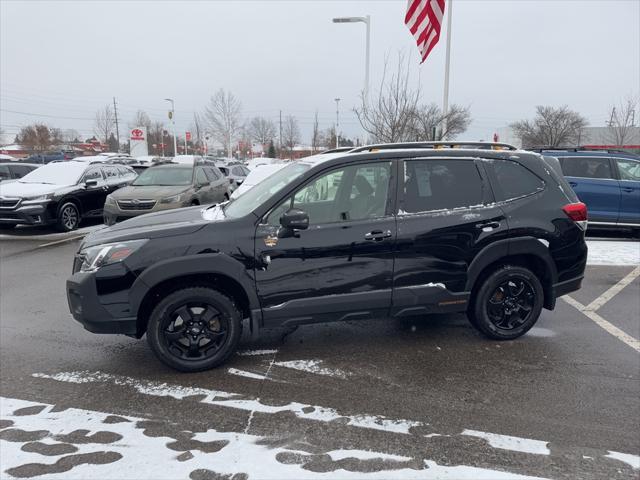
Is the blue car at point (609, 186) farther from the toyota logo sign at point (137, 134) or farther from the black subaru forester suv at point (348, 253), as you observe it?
the toyota logo sign at point (137, 134)

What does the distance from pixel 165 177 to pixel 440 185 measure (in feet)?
28.7

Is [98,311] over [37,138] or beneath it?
beneath

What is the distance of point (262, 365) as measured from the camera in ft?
13.9

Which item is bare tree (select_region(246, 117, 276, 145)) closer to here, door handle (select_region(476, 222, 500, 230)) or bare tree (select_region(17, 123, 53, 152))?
bare tree (select_region(17, 123, 53, 152))

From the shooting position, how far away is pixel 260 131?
64375 millimetres

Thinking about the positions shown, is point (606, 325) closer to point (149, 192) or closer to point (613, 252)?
point (613, 252)

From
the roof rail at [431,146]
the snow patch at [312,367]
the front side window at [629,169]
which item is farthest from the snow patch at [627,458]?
the front side window at [629,169]

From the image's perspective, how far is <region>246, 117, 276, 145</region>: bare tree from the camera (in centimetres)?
6423

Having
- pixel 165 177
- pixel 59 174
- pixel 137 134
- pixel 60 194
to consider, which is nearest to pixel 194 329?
pixel 165 177

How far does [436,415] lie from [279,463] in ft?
3.94

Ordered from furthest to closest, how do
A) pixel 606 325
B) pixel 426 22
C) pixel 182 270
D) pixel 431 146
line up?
1. pixel 426 22
2. pixel 606 325
3. pixel 431 146
4. pixel 182 270

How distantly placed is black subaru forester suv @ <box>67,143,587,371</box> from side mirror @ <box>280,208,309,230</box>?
15 mm

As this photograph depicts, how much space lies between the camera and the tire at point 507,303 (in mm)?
4570

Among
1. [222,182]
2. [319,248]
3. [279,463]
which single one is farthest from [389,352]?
[222,182]
